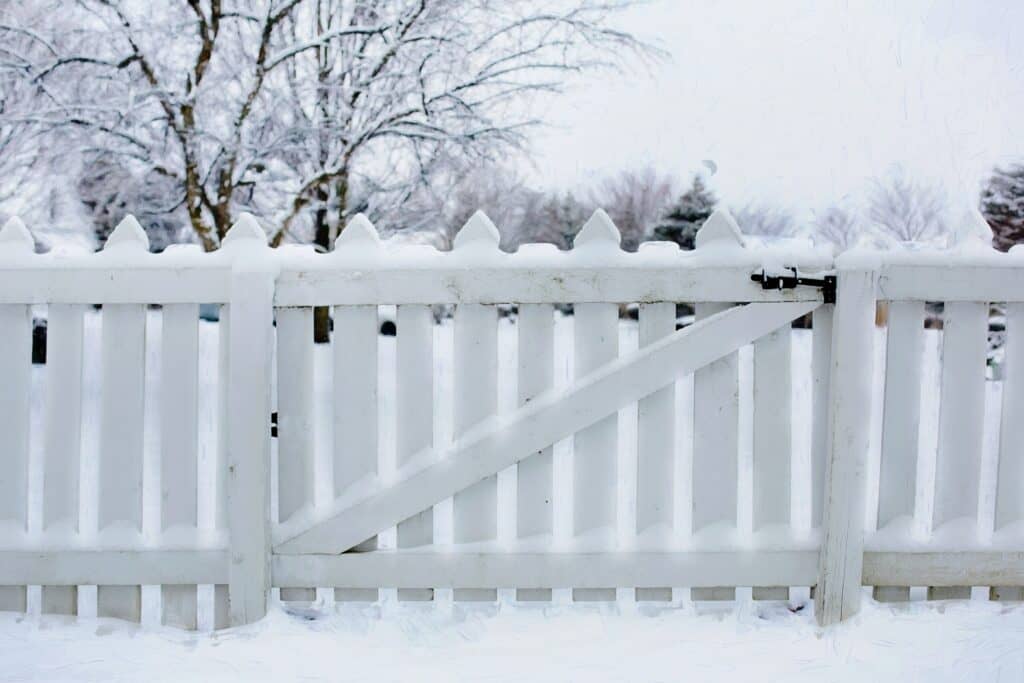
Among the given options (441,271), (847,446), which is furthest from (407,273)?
(847,446)

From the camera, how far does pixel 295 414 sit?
2.52 m

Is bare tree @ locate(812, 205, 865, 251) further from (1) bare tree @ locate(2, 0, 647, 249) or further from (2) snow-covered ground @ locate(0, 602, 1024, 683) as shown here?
(2) snow-covered ground @ locate(0, 602, 1024, 683)

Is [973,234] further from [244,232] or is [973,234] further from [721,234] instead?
[244,232]

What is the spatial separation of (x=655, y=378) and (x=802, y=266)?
22.4 inches

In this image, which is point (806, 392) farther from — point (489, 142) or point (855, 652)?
point (489, 142)

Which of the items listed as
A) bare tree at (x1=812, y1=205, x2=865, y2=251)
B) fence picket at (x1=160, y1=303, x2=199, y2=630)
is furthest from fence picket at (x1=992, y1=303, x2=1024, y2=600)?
bare tree at (x1=812, y1=205, x2=865, y2=251)

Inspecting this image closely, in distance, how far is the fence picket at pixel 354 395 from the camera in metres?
2.48

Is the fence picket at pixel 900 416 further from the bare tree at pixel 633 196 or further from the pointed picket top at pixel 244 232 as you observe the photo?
the bare tree at pixel 633 196

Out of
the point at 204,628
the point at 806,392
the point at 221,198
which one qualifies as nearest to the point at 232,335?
the point at 204,628

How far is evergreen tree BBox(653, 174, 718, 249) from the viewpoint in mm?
19062

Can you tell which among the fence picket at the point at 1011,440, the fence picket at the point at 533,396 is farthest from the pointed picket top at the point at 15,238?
the fence picket at the point at 1011,440

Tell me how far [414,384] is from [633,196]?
24672 mm

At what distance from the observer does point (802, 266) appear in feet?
8.14

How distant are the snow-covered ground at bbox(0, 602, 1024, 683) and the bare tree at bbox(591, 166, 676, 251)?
22.6m
